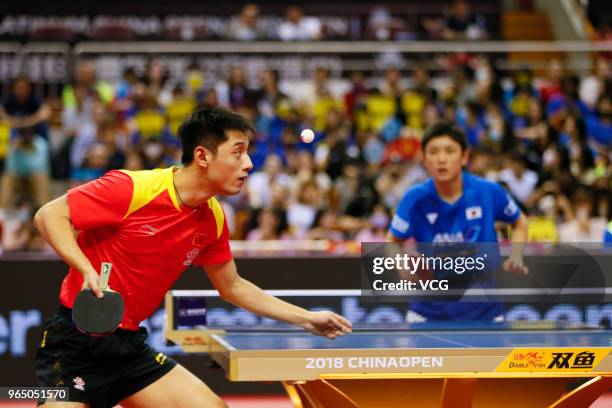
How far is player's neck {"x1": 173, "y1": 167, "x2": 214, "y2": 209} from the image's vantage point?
4.73 metres

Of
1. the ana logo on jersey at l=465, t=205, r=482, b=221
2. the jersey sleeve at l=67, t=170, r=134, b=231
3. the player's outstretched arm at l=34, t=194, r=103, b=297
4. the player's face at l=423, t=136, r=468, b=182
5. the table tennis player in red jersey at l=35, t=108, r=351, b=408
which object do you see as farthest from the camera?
the ana logo on jersey at l=465, t=205, r=482, b=221

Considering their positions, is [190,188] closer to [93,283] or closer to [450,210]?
[93,283]

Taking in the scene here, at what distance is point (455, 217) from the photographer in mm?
6395

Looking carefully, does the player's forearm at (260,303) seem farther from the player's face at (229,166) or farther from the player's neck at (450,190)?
the player's neck at (450,190)

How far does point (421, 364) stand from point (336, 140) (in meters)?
8.68

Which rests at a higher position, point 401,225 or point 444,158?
point 444,158

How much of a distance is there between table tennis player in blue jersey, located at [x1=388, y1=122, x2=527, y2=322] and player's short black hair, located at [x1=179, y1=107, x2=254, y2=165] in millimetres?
1895

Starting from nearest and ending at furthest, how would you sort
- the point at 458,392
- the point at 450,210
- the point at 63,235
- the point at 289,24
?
the point at 63,235, the point at 458,392, the point at 450,210, the point at 289,24

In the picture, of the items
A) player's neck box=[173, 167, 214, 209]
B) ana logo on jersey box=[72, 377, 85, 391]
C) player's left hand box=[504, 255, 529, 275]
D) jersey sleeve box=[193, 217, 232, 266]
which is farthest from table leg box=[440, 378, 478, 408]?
ana logo on jersey box=[72, 377, 85, 391]

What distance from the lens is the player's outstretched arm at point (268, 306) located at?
482 cm

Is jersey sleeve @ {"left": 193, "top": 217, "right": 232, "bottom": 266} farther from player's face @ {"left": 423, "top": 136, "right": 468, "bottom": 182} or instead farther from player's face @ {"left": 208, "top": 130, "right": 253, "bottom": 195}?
player's face @ {"left": 423, "top": 136, "right": 468, "bottom": 182}

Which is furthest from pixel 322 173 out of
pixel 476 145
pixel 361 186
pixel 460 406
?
pixel 460 406

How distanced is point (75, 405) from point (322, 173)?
8.11 meters

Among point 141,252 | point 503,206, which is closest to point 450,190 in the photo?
point 503,206
